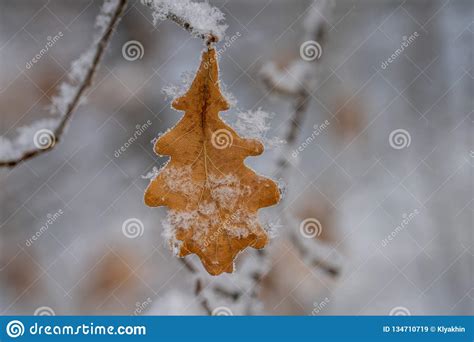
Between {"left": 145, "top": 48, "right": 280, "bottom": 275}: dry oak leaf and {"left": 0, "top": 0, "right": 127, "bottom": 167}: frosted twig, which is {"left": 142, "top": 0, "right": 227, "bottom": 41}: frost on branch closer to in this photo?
{"left": 145, "top": 48, "right": 280, "bottom": 275}: dry oak leaf

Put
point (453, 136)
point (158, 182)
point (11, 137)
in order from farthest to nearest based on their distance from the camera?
1. point (453, 136)
2. point (11, 137)
3. point (158, 182)

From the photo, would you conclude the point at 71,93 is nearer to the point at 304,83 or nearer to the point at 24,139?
the point at 24,139

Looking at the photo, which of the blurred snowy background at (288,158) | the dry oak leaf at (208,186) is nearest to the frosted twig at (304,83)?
the blurred snowy background at (288,158)

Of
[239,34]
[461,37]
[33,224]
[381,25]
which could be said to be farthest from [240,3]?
[33,224]

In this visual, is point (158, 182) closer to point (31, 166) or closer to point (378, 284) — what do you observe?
point (31, 166)

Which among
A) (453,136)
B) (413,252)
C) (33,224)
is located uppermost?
(453,136)

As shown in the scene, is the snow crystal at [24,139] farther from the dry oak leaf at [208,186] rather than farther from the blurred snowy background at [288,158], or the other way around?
the dry oak leaf at [208,186]

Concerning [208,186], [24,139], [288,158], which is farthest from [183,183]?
[24,139]
